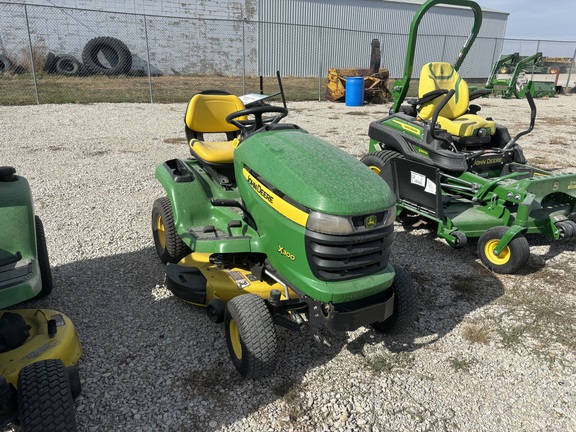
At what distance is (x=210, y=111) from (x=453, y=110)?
297cm

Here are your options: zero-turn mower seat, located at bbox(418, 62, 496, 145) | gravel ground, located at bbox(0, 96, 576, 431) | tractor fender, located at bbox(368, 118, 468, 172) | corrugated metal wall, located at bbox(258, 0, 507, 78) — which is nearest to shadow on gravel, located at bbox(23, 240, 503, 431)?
gravel ground, located at bbox(0, 96, 576, 431)

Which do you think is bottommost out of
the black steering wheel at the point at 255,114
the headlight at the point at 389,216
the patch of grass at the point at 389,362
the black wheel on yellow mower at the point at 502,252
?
the patch of grass at the point at 389,362

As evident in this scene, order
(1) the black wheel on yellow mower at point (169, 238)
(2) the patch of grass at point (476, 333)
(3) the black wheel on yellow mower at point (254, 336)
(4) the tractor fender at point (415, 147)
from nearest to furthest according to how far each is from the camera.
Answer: (3) the black wheel on yellow mower at point (254, 336)
(2) the patch of grass at point (476, 333)
(1) the black wheel on yellow mower at point (169, 238)
(4) the tractor fender at point (415, 147)

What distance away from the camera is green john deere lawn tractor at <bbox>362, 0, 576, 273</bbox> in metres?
3.84

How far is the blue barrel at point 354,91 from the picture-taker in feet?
43.4

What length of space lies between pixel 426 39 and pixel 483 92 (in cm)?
1747

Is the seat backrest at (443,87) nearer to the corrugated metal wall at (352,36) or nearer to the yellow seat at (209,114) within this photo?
the yellow seat at (209,114)

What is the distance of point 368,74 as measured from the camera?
14.6 m

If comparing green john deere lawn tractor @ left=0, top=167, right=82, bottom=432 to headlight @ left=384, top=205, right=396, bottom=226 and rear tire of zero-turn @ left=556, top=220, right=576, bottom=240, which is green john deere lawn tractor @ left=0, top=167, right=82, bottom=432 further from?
rear tire of zero-turn @ left=556, top=220, right=576, bottom=240

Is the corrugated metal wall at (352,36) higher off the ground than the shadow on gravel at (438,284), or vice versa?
the corrugated metal wall at (352,36)

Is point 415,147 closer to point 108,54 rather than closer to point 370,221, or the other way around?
point 370,221

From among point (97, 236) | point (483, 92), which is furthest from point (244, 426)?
point (483, 92)

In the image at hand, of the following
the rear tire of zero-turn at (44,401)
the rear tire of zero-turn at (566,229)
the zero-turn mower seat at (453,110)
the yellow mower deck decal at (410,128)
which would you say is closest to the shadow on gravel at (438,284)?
the rear tire of zero-turn at (566,229)

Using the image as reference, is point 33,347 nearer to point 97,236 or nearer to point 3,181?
point 3,181
